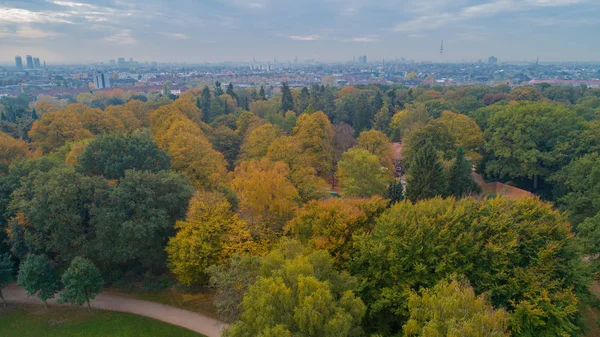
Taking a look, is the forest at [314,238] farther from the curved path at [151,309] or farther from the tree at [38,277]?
the curved path at [151,309]

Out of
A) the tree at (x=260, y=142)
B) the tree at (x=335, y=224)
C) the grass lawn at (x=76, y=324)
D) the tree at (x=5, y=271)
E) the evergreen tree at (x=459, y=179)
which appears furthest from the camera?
the tree at (x=260, y=142)

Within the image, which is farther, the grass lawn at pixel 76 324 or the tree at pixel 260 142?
the tree at pixel 260 142

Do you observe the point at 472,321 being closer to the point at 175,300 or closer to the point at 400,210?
the point at 400,210

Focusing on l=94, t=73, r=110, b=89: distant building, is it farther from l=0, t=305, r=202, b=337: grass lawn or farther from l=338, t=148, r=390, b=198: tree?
l=0, t=305, r=202, b=337: grass lawn

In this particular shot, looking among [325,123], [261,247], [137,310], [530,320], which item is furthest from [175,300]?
[325,123]

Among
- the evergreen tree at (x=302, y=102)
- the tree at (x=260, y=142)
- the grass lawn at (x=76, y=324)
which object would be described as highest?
the evergreen tree at (x=302, y=102)

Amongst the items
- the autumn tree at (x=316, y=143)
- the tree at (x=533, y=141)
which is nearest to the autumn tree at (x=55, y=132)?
the autumn tree at (x=316, y=143)

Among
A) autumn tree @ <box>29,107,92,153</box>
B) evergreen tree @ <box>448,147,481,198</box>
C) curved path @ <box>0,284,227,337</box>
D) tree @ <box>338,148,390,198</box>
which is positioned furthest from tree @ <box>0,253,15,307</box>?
evergreen tree @ <box>448,147,481,198</box>
